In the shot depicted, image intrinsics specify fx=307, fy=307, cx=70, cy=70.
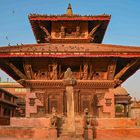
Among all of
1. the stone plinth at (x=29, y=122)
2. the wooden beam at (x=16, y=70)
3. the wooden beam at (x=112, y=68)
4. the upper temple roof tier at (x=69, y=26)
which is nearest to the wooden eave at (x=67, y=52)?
the wooden beam at (x=112, y=68)

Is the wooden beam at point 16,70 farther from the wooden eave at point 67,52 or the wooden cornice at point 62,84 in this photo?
the wooden eave at point 67,52

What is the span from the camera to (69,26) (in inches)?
1055

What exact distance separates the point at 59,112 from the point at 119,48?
6424 mm

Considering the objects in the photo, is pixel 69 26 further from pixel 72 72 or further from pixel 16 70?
pixel 16 70

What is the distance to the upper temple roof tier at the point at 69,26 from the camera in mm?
25719

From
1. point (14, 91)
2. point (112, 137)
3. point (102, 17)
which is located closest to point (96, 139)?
point (112, 137)

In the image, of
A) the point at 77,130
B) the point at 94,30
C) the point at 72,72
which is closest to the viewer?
the point at 77,130

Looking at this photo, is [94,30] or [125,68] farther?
[94,30]

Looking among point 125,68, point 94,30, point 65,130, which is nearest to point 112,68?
point 125,68

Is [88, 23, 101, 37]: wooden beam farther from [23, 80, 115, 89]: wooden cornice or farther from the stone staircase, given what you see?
the stone staircase

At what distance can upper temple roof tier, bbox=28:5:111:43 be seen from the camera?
2572 centimetres

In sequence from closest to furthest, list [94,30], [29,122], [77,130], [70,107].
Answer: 1. [70,107]
2. [77,130]
3. [29,122]
4. [94,30]

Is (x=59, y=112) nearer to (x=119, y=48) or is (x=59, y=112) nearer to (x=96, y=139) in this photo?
(x=96, y=139)

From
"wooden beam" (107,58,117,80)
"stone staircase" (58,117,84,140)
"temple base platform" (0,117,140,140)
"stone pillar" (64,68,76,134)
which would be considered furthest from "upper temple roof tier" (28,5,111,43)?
"stone pillar" (64,68,76,134)
